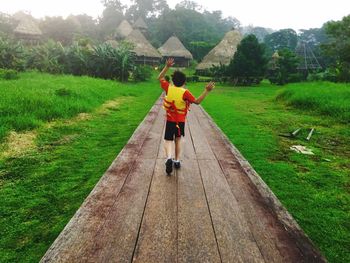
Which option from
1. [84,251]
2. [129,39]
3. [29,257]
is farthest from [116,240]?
[129,39]

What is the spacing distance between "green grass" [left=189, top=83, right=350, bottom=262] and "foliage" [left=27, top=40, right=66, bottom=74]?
1586 cm

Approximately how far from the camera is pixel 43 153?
5.54 m

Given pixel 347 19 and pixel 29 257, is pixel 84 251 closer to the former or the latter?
pixel 29 257

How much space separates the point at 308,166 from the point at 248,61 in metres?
23.5

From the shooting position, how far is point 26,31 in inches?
1730

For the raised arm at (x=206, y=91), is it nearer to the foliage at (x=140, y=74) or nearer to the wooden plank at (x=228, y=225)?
the wooden plank at (x=228, y=225)

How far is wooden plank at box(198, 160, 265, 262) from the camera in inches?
85.4

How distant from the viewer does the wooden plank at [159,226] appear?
2.12 meters

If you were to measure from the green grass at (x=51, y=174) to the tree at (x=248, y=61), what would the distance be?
68.3 ft

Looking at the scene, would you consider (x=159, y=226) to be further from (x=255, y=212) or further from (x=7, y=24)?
(x=7, y=24)

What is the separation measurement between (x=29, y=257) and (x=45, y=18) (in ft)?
192

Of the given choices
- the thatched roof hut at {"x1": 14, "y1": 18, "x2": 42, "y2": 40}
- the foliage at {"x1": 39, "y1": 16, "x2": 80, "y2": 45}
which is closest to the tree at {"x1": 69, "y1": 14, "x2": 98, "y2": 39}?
the foliage at {"x1": 39, "y1": 16, "x2": 80, "y2": 45}

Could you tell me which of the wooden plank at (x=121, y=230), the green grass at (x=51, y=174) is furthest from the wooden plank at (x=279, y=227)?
the green grass at (x=51, y=174)

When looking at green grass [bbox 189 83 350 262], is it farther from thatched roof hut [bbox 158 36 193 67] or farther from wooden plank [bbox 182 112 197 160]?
thatched roof hut [bbox 158 36 193 67]
